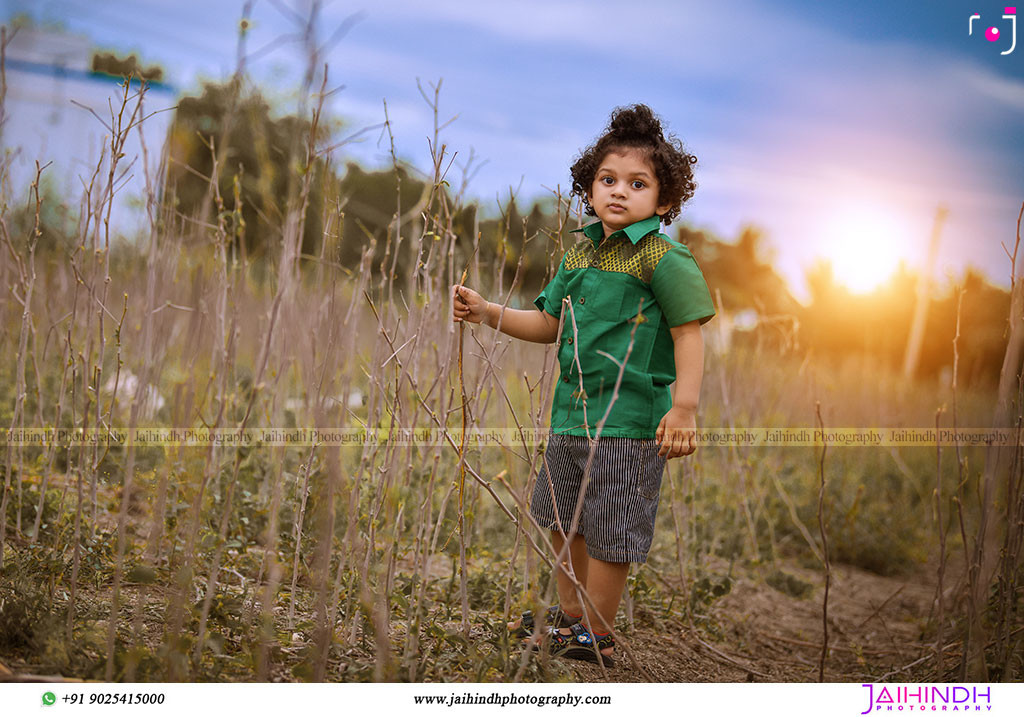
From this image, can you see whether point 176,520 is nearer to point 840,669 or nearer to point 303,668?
point 303,668

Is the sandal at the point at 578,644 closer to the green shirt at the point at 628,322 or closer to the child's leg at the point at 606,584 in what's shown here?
the child's leg at the point at 606,584

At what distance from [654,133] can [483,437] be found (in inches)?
27.4

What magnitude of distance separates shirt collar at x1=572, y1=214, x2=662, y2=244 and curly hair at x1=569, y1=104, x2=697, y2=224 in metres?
0.06

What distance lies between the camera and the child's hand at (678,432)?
1299mm

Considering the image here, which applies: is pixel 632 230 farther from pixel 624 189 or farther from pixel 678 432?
pixel 678 432

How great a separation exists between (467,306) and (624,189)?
14.2 inches

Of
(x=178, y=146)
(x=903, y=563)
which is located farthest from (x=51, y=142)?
(x=903, y=563)

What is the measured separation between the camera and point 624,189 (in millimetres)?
1401

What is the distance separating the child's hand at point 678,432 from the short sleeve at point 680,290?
0.16 m

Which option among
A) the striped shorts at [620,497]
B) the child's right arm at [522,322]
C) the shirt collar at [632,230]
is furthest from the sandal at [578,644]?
the shirt collar at [632,230]

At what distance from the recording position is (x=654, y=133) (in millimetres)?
1455
